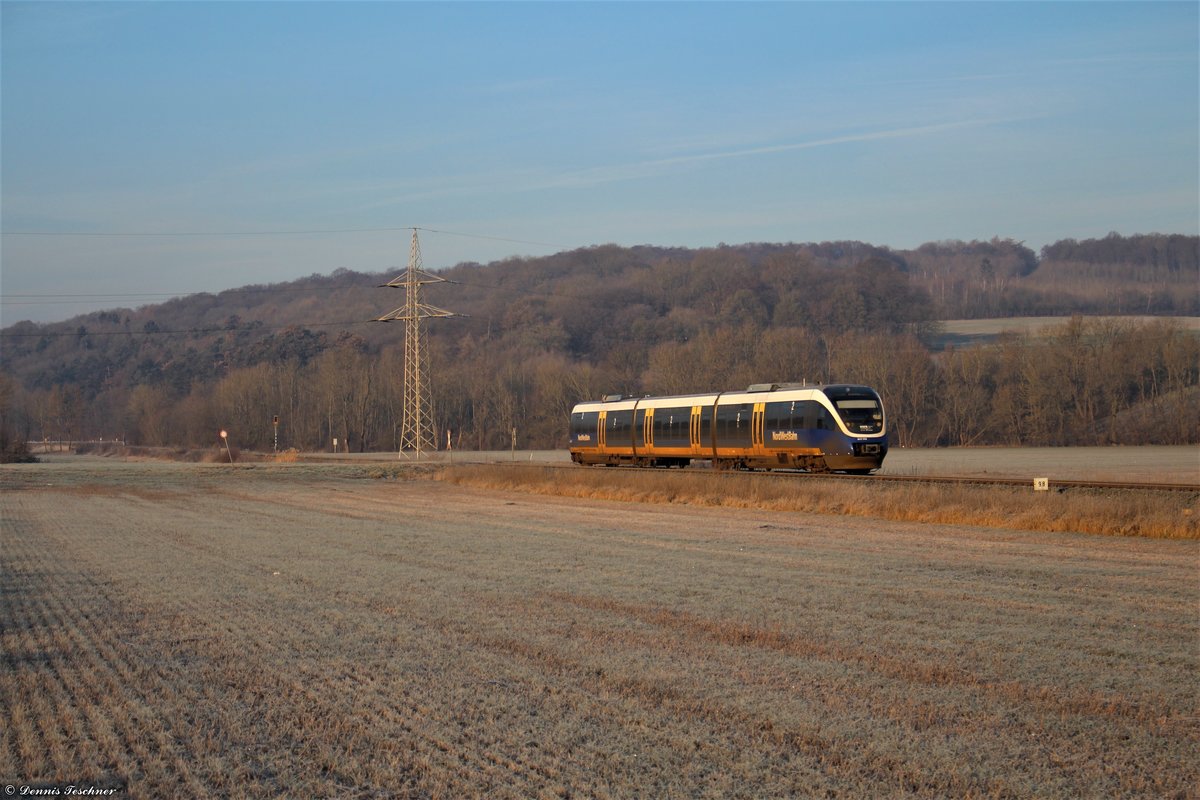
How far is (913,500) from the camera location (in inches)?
1045

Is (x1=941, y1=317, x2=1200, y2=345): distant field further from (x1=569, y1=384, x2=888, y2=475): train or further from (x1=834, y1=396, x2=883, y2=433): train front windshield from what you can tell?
(x1=834, y1=396, x2=883, y2=433): train front windshield

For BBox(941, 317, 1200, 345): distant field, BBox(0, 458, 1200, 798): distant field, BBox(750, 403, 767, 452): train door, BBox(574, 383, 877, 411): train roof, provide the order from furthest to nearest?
BBox(941, 317, 1200, 345): distant field → BBox(750, 403, 767, 452): train door → BBox(574, 383, 877, 411): train roof → BBox(0, 458, 1200, 798): distant field

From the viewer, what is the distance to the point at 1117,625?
12.3m

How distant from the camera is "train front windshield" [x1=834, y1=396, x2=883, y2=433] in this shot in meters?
36.9

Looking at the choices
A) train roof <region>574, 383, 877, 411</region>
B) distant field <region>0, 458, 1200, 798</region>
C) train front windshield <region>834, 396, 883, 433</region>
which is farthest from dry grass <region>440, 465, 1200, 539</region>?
train roof <region>574, 383, 877, 411</region>

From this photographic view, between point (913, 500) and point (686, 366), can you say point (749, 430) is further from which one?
point (686, 366)

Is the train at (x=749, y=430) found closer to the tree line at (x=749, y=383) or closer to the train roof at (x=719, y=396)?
the train roof at (x=719, y=396)

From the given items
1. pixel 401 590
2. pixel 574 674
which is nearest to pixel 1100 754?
pixel 574 674

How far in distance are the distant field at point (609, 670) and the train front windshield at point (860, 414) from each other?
52.4ft

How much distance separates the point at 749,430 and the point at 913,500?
14433mm

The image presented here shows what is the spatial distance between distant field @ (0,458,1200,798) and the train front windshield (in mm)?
15963

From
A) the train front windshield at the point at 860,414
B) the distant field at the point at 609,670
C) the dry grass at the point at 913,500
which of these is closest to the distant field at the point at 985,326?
the train front windshield at the point at 860,414

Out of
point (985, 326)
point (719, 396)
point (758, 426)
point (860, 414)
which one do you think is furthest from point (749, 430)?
point (985, 326)

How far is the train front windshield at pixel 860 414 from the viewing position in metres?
36.9
